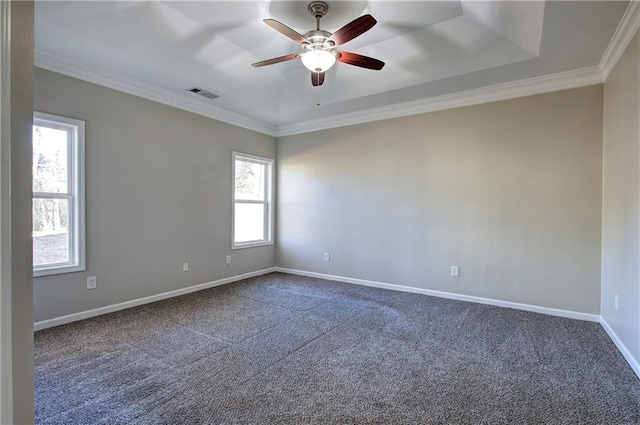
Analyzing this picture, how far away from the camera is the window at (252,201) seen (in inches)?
208

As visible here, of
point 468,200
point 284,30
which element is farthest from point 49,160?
point 468,200

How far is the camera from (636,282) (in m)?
2.41

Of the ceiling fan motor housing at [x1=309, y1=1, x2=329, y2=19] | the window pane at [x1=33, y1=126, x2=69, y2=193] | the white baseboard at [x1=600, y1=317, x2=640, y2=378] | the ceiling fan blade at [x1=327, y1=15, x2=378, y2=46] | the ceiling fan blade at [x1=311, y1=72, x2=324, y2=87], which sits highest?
the ceiling fan motor housing at [x1=309, y1=1, x2=329, y2=19]

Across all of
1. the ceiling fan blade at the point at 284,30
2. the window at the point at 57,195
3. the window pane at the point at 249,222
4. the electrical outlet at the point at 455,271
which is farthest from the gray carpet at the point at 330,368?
the ceiling fan blade at the point at 284,30

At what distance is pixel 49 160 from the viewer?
126 inches

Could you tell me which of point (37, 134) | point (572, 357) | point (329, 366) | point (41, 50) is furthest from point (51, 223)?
point (572, 357)

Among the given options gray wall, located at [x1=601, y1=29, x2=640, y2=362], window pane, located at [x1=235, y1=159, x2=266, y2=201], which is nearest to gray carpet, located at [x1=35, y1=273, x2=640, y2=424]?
gray wall, located at [x1=601, y1=29, x2=640, y2=362]

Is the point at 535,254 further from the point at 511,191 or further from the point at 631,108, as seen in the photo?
the point at 631,108

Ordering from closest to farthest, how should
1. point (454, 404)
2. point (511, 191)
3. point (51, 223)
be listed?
point (454, 404), point (51, 223), point (511, 191)

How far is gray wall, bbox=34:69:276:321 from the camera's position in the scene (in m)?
3.32

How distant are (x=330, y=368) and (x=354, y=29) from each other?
2.54m

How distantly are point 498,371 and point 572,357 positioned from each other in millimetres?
771

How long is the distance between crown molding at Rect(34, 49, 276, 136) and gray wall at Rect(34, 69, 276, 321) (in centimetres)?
8

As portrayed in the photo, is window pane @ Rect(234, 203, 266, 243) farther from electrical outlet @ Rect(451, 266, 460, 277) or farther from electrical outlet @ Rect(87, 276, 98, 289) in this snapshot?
electrical outlet @ Rect(451, 266, 460, 277)
